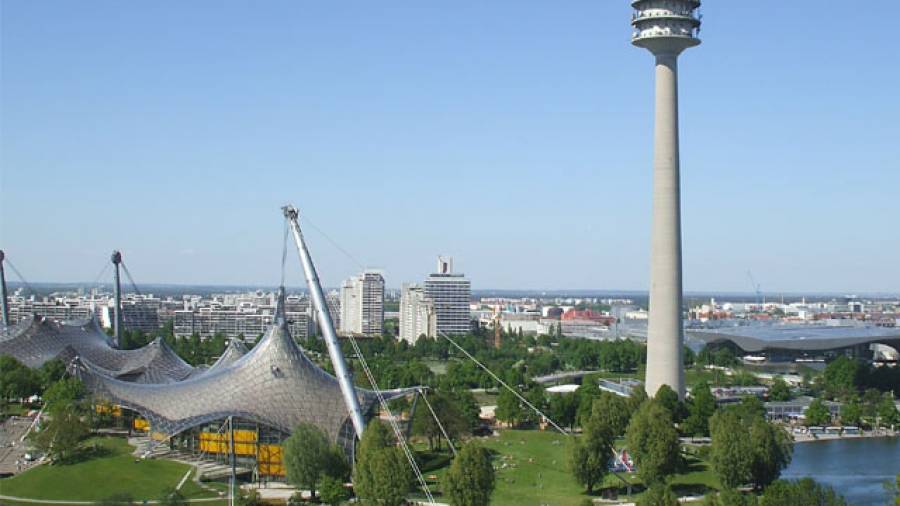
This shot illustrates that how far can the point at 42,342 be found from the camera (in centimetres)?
5028

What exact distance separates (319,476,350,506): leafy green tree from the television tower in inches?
715

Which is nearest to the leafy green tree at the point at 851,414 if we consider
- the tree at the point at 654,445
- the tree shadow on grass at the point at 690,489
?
the tree shadow on grass at the point at 690,489

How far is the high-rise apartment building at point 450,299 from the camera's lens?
91.6 meters

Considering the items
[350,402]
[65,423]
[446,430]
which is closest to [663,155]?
[446,430]

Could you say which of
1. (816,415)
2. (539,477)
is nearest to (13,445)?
(539,477)

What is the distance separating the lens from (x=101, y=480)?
30000 millimetres

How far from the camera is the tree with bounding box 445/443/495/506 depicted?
82.6 ft

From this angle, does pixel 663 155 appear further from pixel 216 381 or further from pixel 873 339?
pixel 873 339

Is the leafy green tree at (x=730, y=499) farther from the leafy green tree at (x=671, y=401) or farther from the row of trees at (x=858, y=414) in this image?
the row of trees at (x=858, y=414)

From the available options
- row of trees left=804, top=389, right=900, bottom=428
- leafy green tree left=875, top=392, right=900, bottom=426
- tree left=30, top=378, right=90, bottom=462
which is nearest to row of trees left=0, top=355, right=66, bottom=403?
tree left=30, top=378, right=90, bottom=462

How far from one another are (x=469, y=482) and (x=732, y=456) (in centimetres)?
816

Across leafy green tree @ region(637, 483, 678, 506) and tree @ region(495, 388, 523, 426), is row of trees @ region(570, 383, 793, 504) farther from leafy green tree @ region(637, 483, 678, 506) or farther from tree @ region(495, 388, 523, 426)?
tree @ region(495, 388, 523, 426)

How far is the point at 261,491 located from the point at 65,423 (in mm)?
7301

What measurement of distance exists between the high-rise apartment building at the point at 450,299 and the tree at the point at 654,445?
6049cm
